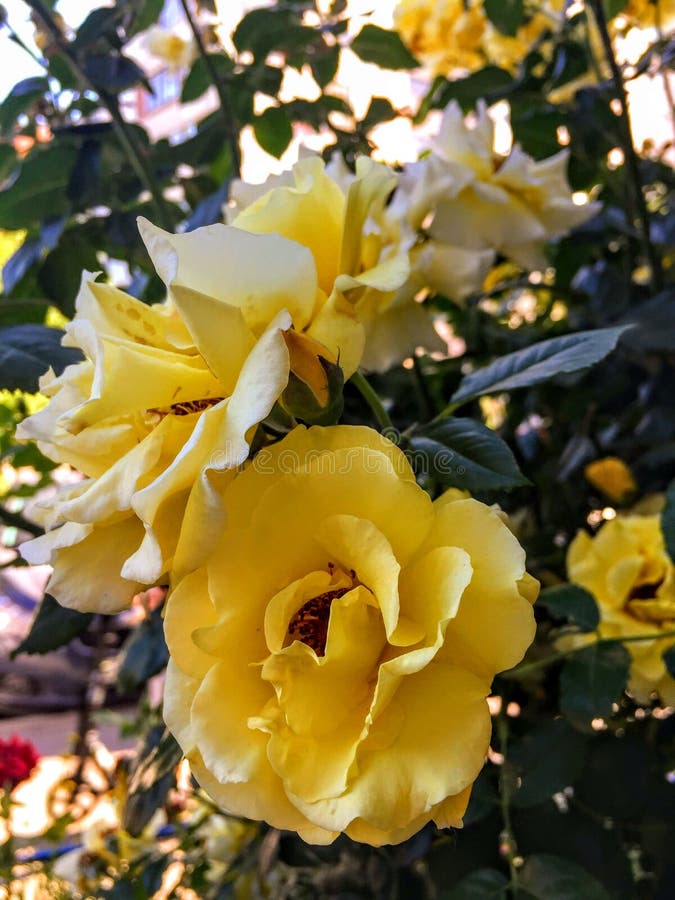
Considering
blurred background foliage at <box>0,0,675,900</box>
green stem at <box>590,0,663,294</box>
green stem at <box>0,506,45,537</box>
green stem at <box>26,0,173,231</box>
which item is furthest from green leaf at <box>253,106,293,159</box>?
green stem at <box>0,506,45,537</box>

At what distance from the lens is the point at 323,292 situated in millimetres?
258

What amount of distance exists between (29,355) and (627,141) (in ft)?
1.45

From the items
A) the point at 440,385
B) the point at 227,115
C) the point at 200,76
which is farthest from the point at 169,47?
the point at 440,385

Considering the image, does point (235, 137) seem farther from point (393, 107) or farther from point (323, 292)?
point (323, 292)

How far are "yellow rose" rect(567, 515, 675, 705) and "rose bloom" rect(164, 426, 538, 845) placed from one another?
0.22 metres

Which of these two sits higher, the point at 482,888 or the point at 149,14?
the point at 149,14

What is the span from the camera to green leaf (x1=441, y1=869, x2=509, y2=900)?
0.36m

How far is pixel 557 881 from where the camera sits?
347 mm

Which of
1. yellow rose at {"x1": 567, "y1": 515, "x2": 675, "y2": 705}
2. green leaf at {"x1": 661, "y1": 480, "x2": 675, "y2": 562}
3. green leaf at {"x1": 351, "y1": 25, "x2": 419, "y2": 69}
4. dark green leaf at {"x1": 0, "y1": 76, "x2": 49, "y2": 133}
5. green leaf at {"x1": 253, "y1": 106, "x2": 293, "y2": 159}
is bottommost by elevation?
yellow rose at {"x1": 567, "y1": 515, "x2": 675, "y2": 705}

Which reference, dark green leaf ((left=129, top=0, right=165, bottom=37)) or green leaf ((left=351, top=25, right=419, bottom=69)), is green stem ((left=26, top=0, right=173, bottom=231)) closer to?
dark green leaf ((left=129, top=0, right=165, bottom=37))

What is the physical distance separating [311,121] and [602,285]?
282 mm

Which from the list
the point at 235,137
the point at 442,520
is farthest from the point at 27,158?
the point at 442,520

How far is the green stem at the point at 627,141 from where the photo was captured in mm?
501

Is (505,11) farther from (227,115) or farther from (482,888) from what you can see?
(482,888)
